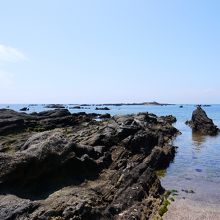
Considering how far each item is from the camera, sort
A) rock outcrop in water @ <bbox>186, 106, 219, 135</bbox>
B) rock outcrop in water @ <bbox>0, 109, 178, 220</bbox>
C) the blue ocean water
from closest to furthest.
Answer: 1. rock outcrop in water @ <bbox>0, 109, 178, 220</bbox>
2. the blue ocean water
3. rock outcrop in water @ <bbox>186, 106, 219, 135</bbox>

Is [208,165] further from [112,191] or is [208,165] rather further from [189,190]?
[112,191]

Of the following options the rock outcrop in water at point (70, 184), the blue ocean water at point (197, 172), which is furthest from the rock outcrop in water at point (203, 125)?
the rock outcrop in water at point (70, 184)

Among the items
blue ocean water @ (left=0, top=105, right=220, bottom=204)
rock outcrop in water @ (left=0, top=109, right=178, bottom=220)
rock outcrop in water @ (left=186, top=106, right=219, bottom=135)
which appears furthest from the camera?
rock outcrop in water @ (left=186, top=106, right=219, bottom=135)

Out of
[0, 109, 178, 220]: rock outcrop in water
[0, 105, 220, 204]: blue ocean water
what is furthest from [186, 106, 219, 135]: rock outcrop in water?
[0, 109, 178, 220]: rock outcrop in water

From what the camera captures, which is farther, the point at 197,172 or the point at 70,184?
the point at 197,172

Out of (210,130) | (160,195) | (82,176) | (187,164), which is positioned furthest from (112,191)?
(210,130)

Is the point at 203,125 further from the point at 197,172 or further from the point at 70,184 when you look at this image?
the point at 70,184

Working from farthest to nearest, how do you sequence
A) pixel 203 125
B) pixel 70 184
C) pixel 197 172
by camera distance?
pixel 203 125 → pixel 197 172 → pixel 70 184

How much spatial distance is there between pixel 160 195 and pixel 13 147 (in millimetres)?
15311

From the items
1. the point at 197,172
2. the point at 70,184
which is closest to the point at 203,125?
the point at 197,172

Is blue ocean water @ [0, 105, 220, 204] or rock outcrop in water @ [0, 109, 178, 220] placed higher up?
rock outcrop in water @ [0, 109, 178, 220]

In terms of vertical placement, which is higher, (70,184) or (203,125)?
(70,184)

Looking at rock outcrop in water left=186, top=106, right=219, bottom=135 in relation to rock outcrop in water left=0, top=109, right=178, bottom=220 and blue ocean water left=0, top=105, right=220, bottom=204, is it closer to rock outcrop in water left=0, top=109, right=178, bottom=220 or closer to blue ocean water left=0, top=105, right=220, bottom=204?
blue ocean water left=0, top=105, right=220, bottom=204

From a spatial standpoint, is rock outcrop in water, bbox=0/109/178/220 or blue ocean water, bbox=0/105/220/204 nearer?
rock outcrop in water, bbox=0/109/178/220
